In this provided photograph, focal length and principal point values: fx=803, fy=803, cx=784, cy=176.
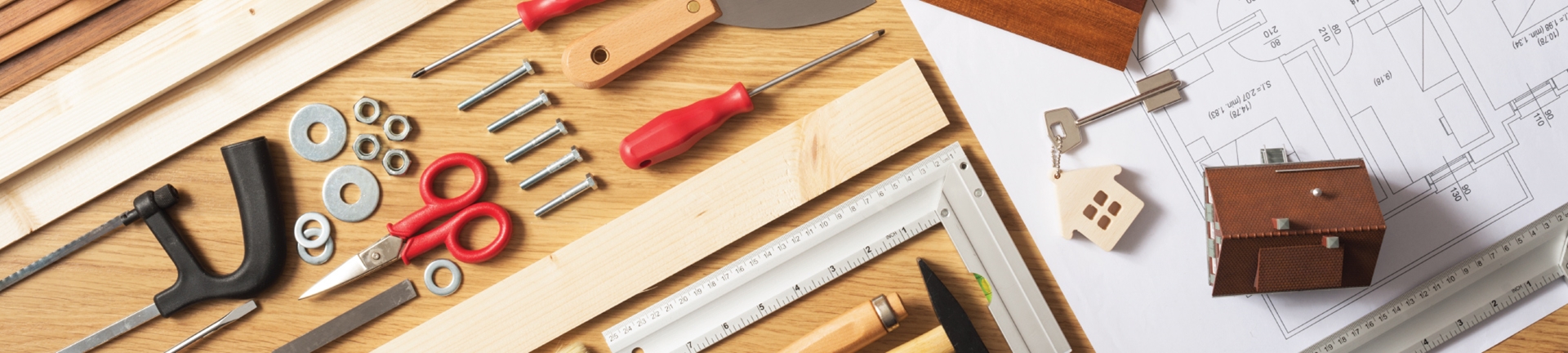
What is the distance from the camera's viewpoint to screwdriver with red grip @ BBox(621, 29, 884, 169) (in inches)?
59.9

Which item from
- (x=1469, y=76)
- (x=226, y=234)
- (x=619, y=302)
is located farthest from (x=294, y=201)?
(x=1469, y=76)

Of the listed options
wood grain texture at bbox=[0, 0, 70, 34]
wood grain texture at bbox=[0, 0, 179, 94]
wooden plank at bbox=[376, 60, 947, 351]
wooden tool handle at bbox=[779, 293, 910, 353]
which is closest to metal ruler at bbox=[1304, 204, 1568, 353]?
wooden tool handle at bbox=[779, 293, 910, 353]

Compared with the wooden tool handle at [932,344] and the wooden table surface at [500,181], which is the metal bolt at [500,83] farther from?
the wooden tool handle at [932,344]

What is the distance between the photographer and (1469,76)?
1656 mm

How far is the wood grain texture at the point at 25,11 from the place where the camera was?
156 centimetres

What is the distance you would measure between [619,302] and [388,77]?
0.65 m

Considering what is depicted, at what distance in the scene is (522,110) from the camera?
1597 mm

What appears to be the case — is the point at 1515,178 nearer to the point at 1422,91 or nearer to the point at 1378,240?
the point at 1422,91

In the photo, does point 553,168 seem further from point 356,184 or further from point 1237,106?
point 1237,106

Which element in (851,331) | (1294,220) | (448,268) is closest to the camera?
(1294,220)

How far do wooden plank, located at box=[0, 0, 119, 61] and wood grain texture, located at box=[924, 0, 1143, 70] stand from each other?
164cm

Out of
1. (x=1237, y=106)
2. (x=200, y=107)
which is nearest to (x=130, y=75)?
(x=200, y=107)

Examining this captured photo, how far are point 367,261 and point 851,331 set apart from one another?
98cm

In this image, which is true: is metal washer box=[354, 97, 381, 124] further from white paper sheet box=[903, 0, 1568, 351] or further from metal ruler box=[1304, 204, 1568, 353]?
metal ruler box=[1304, 204, 1568, 353]
